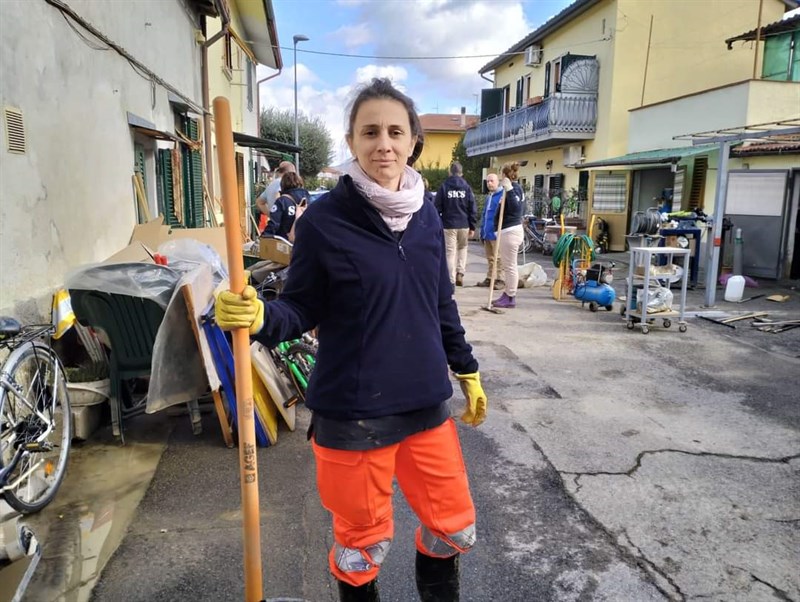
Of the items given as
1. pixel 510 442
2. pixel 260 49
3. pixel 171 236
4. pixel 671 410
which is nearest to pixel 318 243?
pixel 510 442

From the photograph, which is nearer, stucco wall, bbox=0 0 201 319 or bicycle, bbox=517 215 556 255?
stucco wall, bbox=0 0 201 319

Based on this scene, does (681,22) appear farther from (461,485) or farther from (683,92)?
(461,485)

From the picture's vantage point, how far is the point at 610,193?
17344 mm

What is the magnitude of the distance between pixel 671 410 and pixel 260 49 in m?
19.5

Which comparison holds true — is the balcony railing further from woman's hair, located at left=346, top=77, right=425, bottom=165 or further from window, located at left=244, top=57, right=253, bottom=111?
woman's hair, located at left=346, top=77, right=425, bottom=165

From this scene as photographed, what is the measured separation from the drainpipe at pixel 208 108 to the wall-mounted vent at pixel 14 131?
8089mm

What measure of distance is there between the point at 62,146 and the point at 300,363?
2.57 m

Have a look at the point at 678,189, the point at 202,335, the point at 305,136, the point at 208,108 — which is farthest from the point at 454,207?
the point at 305,136

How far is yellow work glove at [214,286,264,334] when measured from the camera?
5.78 ft

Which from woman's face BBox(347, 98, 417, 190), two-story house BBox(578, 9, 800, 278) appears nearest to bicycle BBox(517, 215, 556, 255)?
two-story house BBox(578, 9, 800, 278)

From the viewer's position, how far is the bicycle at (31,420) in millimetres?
2938

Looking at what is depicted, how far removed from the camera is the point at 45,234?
440 centimetres

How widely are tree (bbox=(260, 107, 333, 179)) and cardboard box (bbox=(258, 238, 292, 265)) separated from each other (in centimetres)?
2563

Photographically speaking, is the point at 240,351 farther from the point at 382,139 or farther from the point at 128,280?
the point at 128,280
